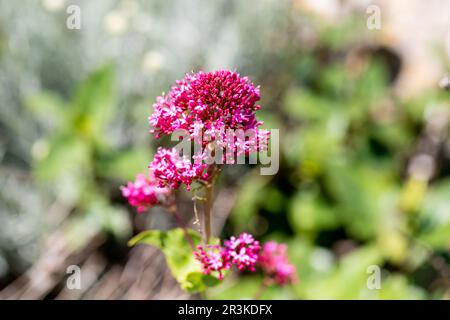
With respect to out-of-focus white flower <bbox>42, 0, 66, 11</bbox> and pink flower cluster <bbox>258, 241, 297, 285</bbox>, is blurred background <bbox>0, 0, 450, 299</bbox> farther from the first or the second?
pink flower cluster <bbox>258, 241, 297, 285</bbox>

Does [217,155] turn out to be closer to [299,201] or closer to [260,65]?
[299,201]

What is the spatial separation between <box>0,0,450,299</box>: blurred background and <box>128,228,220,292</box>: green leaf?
0.46 m

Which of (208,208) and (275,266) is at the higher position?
(208,208)

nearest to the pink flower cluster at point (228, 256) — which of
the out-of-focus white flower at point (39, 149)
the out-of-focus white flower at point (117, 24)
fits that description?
the out-of-focus white flower at point (39, 149)

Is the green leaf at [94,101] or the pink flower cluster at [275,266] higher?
the green leaf at [94,101]

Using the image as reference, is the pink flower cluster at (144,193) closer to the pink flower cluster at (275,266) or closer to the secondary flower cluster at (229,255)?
the secondary flower cluster at (229,255)

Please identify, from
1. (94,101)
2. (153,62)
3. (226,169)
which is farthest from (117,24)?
(226,169)

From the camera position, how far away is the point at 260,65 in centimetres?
267

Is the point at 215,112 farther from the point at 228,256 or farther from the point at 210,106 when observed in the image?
the point at 228,256

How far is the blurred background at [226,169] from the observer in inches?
71.9

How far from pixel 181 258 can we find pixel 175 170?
26 centimetres

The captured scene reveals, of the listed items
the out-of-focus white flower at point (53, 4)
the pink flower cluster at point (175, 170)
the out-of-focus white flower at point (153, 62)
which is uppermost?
the out-of-focus white flower at point (53, 4)

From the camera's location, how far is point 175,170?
0.81m

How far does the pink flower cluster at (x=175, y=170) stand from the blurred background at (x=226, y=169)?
69cm
